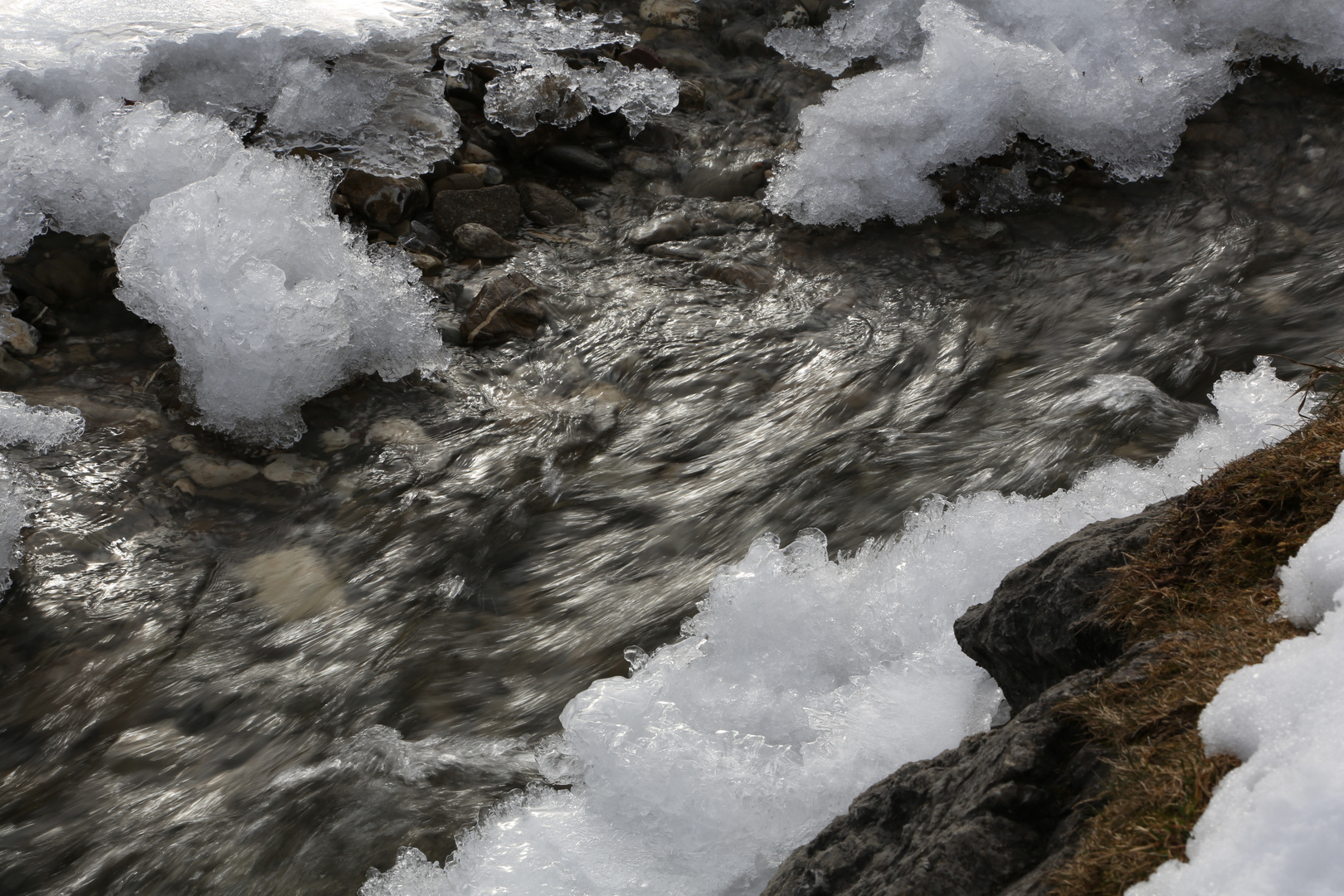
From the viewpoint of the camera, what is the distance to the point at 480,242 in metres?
6.13

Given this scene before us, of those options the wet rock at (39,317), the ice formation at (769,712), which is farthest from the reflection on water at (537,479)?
the ice formation at (769,712)

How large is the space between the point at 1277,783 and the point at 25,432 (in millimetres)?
5310

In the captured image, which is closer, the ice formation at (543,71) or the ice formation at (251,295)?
the ice formation at (251,295)

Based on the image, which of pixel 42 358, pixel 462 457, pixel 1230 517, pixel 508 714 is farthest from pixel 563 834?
pixel 42 358

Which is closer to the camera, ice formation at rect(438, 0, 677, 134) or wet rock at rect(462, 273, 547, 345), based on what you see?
wet rock at rect(462, 273, 547, 345)

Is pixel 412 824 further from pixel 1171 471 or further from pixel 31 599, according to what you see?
pixel 1171 471

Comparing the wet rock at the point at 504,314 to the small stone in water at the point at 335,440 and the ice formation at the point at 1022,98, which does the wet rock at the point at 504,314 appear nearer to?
the small stone in water at the point at 335,440

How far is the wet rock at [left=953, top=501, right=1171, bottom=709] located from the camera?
2.16 meters

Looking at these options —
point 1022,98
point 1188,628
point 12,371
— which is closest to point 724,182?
point 1022,98

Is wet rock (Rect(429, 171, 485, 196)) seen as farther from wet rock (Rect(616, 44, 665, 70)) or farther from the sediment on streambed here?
the sediment on streambed

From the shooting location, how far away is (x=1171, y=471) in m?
3.44

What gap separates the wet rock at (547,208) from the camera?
6.51 metres

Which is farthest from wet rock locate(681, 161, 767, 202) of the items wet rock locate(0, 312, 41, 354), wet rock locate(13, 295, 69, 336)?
wet rock locate(0, 312, 41, 354)

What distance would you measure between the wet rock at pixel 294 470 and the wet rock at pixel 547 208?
2550mm
